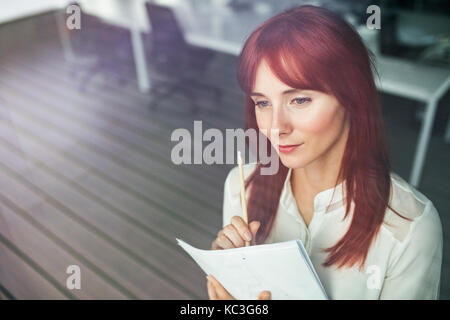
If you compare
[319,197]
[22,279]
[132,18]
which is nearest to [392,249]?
[319,197]

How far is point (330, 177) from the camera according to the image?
85 cm

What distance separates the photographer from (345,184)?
2.70ft

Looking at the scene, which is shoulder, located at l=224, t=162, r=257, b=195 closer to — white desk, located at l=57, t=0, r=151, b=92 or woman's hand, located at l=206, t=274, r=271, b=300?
woman's hand, located at l=206, t=274, r=271, b=300

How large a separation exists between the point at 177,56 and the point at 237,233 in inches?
83.7

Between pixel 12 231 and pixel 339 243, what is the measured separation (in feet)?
5.45

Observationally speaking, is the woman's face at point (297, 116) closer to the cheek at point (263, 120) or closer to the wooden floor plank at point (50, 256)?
the cheek at point (263, 120)

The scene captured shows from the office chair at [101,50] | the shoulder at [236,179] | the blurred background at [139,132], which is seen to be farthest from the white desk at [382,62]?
the office chair at [101,50]

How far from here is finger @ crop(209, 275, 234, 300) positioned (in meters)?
0.84

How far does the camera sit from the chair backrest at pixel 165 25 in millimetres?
2484

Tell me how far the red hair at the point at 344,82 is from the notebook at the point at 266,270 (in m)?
0.12

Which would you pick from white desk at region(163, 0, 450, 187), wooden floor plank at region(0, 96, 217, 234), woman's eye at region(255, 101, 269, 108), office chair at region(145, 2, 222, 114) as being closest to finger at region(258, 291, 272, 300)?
woman's eye at region(255, 101, 269, 108)
